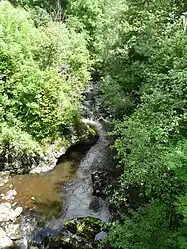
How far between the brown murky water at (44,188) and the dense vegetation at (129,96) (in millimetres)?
1925

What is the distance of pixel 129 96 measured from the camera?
2002cm

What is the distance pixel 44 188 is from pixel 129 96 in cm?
729

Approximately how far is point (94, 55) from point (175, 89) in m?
19.3

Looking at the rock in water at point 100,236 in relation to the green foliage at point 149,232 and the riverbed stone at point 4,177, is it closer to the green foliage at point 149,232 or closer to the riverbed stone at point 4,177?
the green foliage at point 149,232

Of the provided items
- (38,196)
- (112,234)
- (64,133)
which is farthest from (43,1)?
(112,234)

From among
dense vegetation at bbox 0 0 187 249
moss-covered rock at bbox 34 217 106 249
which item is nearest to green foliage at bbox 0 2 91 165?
dense vegetation at bbox 0 0 187 249

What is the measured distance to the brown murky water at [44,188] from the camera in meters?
17.5

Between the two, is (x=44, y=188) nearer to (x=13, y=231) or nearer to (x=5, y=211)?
(x=5, y=211)

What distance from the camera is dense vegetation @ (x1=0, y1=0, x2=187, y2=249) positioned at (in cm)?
1087

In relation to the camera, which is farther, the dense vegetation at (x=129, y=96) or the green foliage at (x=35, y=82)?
the green foliage at (x=35, y=82)

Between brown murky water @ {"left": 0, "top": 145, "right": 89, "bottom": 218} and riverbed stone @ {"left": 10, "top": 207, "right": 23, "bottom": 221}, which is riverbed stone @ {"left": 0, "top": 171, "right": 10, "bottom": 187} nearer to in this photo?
brown murky water @ {"left": 0, "top": 145, "right": 89, "bottom": 218}

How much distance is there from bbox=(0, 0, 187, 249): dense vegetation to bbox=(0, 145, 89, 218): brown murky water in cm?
192

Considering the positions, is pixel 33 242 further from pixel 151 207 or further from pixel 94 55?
pixel 94 55

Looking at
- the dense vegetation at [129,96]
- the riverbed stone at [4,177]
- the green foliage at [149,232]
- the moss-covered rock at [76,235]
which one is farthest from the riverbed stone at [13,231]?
the green foliage at [149,232]
